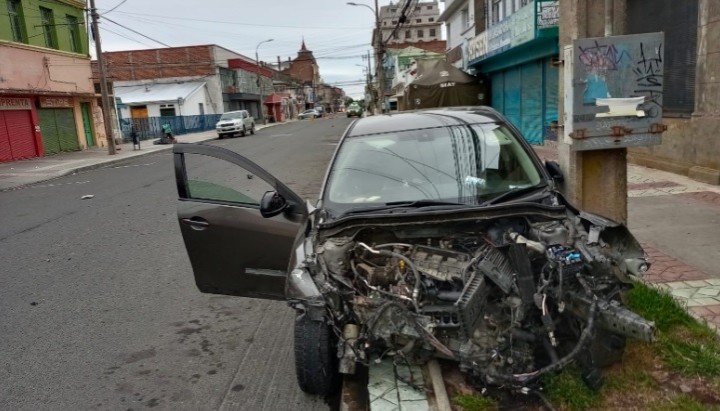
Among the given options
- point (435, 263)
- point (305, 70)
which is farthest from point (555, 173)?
point (305, 70)

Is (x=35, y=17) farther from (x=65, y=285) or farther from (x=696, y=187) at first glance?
(x=696, y=187)

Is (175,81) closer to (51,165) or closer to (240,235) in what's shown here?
(51,165)

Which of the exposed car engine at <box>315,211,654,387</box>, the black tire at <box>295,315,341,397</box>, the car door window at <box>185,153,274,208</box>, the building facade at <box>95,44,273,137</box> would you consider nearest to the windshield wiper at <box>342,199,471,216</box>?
the exposed car engine at <box>315,211,654,387</box>

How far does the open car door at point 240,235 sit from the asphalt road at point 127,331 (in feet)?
1.68

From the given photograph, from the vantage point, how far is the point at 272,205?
13.6ft

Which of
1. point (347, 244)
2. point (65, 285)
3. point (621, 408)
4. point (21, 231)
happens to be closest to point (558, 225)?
point (621, 408)

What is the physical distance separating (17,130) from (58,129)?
3.27 metres

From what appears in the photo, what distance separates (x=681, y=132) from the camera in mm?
9805

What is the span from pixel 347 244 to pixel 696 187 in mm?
7515

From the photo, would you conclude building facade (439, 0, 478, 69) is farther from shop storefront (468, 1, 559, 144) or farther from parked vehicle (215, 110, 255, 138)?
parked vehicle (215, 110, 255, 138)

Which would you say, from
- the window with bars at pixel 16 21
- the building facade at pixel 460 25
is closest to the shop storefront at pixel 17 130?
the window with bars at pixel 16 21

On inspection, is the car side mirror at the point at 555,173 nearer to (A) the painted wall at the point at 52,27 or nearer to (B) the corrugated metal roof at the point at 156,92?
(A) the painted wall at the point at 52,27

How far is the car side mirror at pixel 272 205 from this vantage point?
4.11 m

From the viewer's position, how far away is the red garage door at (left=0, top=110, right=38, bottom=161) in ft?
73.7
